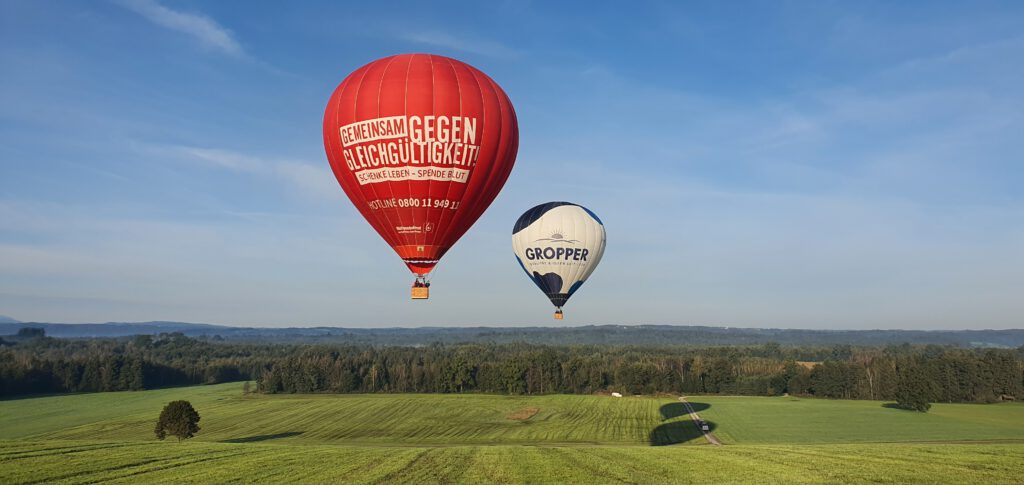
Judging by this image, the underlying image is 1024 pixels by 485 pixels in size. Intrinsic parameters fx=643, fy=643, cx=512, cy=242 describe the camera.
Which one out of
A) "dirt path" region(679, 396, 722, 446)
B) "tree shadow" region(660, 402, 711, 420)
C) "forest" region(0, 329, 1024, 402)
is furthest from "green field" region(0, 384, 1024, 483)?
"forest" region(0, 329, 1024, 402)

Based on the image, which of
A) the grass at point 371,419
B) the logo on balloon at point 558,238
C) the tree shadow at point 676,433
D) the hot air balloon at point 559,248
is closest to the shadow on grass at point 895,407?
the tree shadow at point 676,433

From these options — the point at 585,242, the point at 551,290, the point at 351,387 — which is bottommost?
the point at 351,387

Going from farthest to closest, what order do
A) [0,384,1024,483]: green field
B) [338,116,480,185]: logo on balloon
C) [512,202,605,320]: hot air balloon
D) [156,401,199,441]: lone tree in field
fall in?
[156,401,199,441]: lone tree in field, [512,202,605,320]: hot air balloon, [338,116,480,185]: logo on balloon, [0,384,1024,483]: green field

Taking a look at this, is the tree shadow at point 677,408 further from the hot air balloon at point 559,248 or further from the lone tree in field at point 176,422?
the lone tree in field at point 176,422

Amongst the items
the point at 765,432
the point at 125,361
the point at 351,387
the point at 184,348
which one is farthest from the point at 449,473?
the point at 184,348

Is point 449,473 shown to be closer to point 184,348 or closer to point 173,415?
point 173,415

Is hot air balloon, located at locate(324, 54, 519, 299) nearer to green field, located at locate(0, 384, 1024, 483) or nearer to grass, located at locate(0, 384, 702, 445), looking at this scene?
green field, located at locate(0, 384, 1024, 483)

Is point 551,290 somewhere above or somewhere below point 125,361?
above
